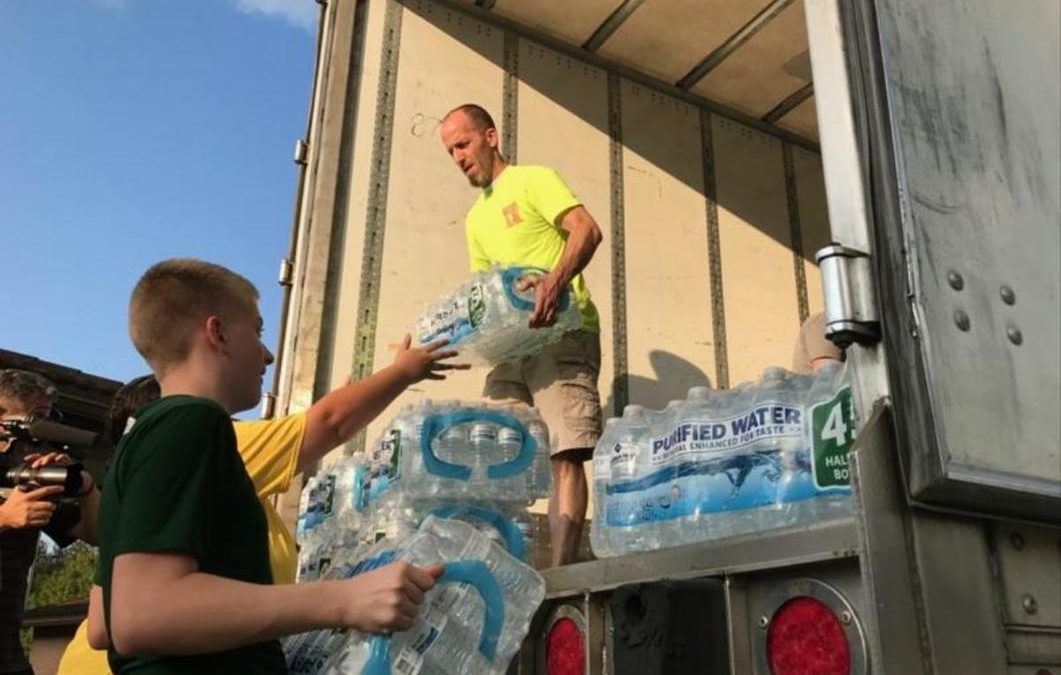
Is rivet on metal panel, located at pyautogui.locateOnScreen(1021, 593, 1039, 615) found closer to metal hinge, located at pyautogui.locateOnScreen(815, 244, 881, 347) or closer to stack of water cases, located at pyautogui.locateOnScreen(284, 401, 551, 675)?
metal hinge, located at pyautogui.locateOnScreen(815, 244, 881, 347)

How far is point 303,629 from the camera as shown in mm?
1385

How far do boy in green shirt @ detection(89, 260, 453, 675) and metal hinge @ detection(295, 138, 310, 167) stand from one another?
124 inches

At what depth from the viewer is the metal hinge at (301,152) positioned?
4.64m

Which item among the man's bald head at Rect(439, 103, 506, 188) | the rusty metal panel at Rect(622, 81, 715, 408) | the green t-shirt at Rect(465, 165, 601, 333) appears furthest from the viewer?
the rusty metal panel at Rect(622, 81, 715, 408)

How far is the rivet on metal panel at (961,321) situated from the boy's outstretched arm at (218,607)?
890mm

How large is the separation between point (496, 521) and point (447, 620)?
131cm

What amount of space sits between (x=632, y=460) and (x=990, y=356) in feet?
4.19

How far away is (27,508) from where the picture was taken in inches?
118

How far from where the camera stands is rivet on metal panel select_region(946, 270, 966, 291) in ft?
3.84

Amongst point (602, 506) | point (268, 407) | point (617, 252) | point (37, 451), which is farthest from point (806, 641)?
point (617, 252)

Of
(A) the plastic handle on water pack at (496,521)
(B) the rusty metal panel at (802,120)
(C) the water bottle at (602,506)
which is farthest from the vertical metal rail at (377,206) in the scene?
(B) the rusty metal panel at (802,120)

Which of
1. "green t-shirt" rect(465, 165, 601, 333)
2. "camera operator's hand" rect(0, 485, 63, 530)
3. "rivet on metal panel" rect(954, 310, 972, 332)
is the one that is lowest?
"rivet on metal panel" rect(954, 310, 972, 332)

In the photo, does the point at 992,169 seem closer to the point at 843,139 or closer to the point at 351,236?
the point at 843,139

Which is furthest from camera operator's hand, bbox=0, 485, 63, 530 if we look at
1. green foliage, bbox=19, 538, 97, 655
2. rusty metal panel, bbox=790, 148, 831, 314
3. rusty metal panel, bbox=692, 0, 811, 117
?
green foliage, bbox=19, 538, 97, 655
